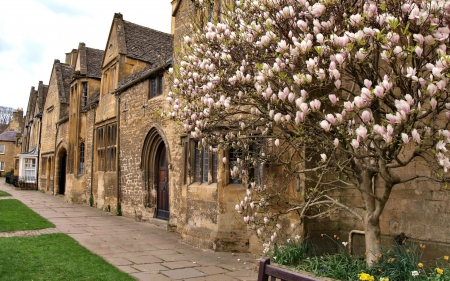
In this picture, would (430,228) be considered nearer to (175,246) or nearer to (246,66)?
(246,66)

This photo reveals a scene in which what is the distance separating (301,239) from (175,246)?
11.9 feet

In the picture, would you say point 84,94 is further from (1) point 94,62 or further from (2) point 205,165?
(2) point 205,165

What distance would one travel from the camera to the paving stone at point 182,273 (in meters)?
6.73

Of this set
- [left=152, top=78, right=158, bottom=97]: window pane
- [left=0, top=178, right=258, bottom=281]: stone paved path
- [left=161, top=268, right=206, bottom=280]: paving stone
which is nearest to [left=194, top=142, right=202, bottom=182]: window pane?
[left=0, top=178, right=258, bottom=281]: stone paved path

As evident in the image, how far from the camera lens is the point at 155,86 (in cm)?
1405

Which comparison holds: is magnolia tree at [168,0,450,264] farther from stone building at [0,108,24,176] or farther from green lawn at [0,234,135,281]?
stone building at [0,108,24,176]

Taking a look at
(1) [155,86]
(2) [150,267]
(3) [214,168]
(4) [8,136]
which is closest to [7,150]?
(4) [8,136]

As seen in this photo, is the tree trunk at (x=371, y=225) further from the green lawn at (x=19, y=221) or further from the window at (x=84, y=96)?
the window at (x=84, y=96)

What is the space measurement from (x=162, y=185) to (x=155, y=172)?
0.59 m

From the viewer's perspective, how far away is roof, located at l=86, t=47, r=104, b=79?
936 inches

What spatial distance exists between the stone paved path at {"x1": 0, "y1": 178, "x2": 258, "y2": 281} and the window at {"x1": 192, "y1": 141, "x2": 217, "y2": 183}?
1697 millimetres

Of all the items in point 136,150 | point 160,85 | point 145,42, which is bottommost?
point 136,150

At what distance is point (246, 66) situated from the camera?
5531mm

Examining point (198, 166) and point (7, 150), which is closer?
point (198, 166)
